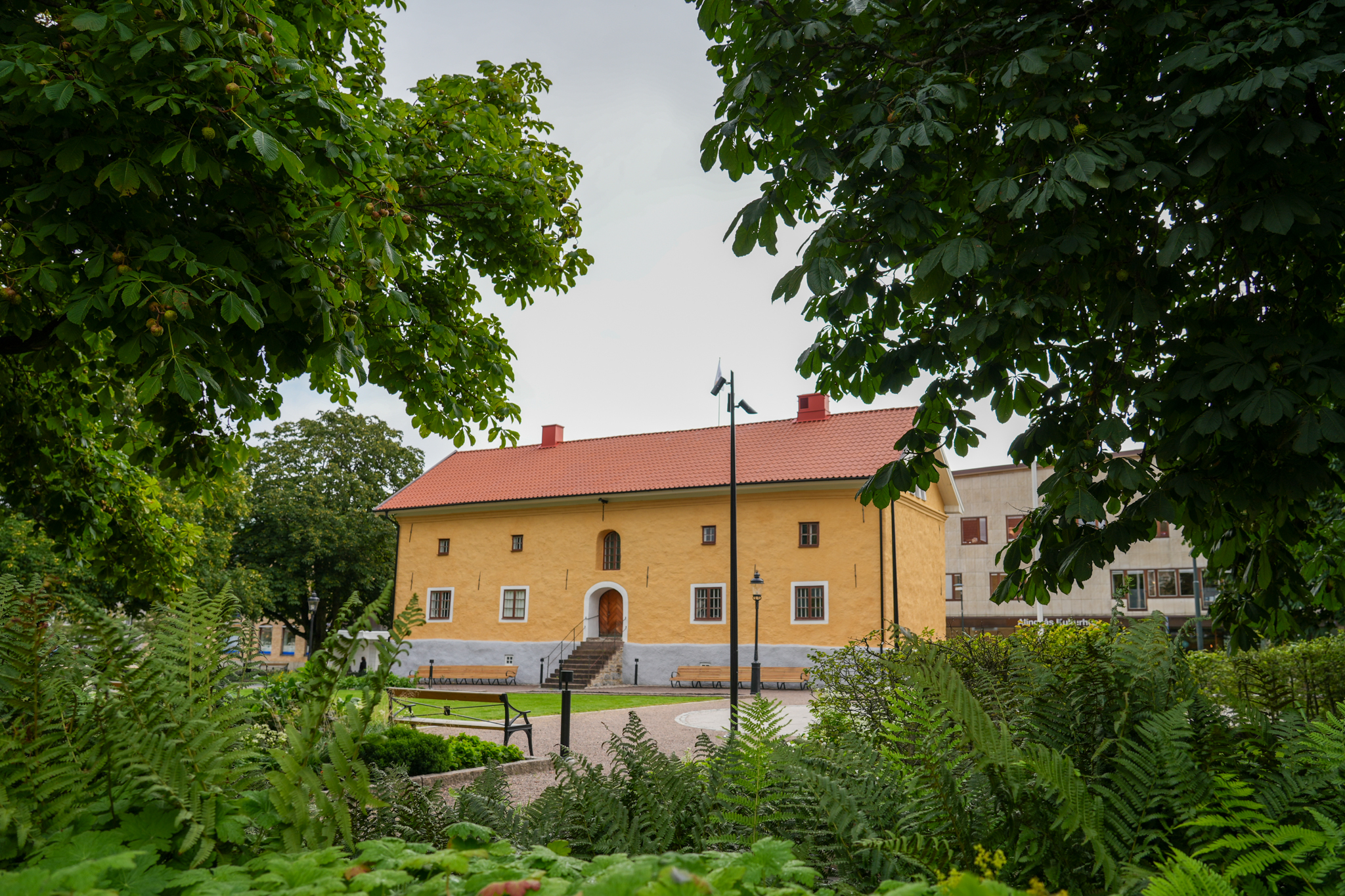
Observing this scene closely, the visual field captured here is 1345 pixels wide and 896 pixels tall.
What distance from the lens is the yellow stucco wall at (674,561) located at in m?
27.7

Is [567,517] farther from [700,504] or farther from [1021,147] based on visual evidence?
[1021,147]

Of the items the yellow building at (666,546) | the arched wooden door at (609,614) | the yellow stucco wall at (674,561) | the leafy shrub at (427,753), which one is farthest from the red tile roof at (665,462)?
the leafy shrub at (427,753)

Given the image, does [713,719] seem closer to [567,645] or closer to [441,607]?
[567,645]

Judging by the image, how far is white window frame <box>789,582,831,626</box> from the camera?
27.7 m

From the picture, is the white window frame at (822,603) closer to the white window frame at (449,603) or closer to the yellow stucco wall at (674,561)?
the yellow stucco wall at (674,561)

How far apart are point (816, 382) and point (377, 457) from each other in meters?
39.3

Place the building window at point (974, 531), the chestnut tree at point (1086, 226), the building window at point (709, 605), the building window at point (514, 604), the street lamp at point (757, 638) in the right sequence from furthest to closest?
the building window at point (974, 531) → the building window at point (514, 604) → the building window at point (709, 605) → the street lamp at point (757, 638) → the chestnut tree at point (1086, 226)

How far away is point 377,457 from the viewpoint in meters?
41.6

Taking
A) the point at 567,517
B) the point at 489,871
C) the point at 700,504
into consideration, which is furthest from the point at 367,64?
the point at 567,517

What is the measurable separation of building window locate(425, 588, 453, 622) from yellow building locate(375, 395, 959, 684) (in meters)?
0.08

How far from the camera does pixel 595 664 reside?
98.6 ft

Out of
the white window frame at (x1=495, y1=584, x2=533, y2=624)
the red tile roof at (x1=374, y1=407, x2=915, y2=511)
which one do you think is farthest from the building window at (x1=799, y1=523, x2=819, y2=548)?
the white window frame at (x1=495, y1=584, x2=533, y2=624)

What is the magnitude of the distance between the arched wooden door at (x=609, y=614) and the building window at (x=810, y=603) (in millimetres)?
7363

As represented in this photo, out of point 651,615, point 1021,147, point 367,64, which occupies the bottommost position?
point 651,615
